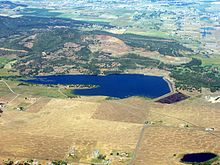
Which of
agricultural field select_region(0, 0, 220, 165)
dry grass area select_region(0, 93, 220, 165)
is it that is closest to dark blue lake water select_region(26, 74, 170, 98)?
agricultural field select_region(0, 0, 220, 165)

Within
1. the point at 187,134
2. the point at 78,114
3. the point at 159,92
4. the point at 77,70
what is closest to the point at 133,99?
the point at 159,92

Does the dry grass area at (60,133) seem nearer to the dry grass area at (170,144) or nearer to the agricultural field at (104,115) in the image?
the agricultural field at (104,115)

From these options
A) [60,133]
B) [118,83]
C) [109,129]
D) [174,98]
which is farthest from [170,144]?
[118,83]

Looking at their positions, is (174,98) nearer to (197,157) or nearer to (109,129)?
(109,129)

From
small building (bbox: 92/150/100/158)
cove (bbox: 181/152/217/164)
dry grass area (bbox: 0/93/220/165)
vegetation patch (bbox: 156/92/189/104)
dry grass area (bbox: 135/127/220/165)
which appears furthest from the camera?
vegetation patch (bbox: 156/92/189/104)

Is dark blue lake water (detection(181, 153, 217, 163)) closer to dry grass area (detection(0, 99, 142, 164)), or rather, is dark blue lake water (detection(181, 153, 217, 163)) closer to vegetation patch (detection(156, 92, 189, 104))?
dry grass area (detection(0, 99, 142, 164))

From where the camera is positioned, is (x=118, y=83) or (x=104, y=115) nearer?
(x=104, y=115)
